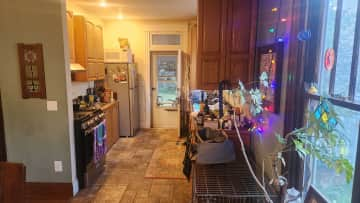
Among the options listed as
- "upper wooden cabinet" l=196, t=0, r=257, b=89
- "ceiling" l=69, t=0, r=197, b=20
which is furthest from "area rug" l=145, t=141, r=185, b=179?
"ceiling" l=69, t=0, r=197, b=20

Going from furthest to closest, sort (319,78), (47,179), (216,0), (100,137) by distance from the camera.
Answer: (100,137), (47,179), (216,0), (319,78)

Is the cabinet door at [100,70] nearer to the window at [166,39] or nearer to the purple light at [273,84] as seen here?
the window at [166,39]

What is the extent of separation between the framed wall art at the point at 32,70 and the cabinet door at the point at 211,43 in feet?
6.31

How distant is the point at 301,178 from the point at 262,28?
151 cm

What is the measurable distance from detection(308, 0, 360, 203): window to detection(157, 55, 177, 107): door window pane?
5087 millimetres

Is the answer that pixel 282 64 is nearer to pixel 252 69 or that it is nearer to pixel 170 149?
pixel 252 69

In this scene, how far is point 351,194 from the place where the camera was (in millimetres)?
1229

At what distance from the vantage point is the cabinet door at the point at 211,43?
2.72 m

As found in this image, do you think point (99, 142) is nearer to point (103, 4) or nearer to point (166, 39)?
point (103, 4)

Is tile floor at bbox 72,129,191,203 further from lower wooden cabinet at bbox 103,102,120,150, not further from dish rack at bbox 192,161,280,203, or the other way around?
dish rack at bbox 192,161,280,203

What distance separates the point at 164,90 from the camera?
659cm

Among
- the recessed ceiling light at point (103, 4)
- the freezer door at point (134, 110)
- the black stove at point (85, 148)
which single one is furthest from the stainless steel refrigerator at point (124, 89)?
the black stove at point (85, 148)

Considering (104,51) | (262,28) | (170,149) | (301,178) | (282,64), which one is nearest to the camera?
(301,178)

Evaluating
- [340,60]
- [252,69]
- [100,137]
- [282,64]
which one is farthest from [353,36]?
[100,137]
